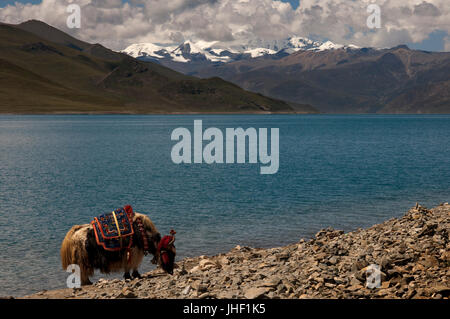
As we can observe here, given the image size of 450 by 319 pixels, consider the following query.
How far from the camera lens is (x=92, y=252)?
34.0 feet

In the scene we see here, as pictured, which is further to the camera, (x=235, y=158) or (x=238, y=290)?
(x=235, y=158)

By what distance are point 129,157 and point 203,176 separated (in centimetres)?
Answer: 2020

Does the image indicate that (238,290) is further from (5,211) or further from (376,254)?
(5,211)

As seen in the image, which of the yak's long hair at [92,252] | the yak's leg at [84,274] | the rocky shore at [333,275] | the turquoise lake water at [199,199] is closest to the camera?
the rocky shore at [333,275]

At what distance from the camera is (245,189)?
1236 inches

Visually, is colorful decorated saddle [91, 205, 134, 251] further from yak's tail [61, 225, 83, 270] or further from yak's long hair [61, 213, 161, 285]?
yak's tail [61, 225, 83, 270]

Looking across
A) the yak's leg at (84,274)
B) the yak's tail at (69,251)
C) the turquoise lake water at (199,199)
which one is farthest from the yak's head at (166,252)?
the turquoise lake water at (199,199)

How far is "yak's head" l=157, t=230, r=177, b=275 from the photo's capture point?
10805mm

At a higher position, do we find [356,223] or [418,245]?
[418,245]

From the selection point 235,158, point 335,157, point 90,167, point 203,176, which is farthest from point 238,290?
point 335,157

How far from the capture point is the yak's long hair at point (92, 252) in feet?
33.8

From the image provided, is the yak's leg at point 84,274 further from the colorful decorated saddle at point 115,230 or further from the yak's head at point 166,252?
the yak's head at point 166,252

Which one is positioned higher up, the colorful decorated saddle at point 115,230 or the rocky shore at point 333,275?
the colorful decorated saddle at point 115,230

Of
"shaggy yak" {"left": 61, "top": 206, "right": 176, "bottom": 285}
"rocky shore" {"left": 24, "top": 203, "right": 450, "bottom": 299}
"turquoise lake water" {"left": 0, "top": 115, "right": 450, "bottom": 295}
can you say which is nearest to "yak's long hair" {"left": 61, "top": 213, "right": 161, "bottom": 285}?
"shaggy yak" {"left": 61, "top": 206, "right": 176, "bottom": 285}
